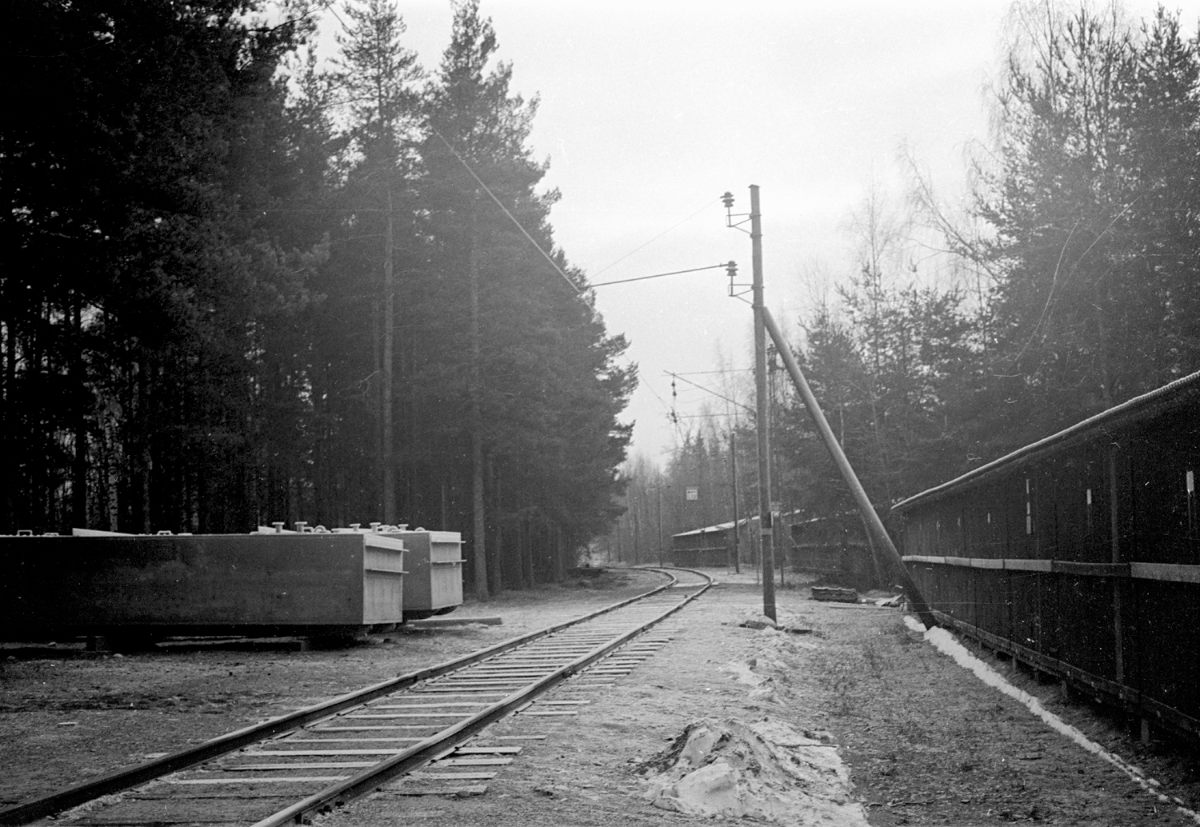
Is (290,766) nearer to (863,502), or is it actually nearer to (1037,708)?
(1037,708)

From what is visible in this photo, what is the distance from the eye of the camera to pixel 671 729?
9016 mm

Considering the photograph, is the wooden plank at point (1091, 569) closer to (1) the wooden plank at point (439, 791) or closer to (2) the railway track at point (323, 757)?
(2) the railway track at point (323, 757)

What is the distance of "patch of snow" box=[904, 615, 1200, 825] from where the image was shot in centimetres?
699

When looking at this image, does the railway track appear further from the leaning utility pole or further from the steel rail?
the leaning utility pole

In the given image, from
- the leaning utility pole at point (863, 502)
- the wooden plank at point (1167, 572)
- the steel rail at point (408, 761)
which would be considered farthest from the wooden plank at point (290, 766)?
the leaning utility pole at point (863, 502)

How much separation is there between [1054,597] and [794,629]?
1076cm

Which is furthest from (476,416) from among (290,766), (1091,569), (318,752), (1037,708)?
(290,766)

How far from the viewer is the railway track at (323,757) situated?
19.7 ft

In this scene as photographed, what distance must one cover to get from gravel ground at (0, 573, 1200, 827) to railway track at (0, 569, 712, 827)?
34cm

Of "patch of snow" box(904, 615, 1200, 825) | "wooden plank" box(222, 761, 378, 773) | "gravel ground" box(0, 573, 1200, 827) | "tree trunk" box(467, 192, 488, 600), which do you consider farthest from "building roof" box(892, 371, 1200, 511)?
"tree trunk" box(467, 192, 488, 600)

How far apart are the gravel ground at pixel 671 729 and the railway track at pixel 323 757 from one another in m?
0.34

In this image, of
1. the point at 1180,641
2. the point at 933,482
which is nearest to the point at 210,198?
the point at 1180,641

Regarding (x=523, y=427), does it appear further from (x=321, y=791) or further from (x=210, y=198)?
(x=321, y=791)

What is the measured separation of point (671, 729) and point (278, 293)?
1711cm
